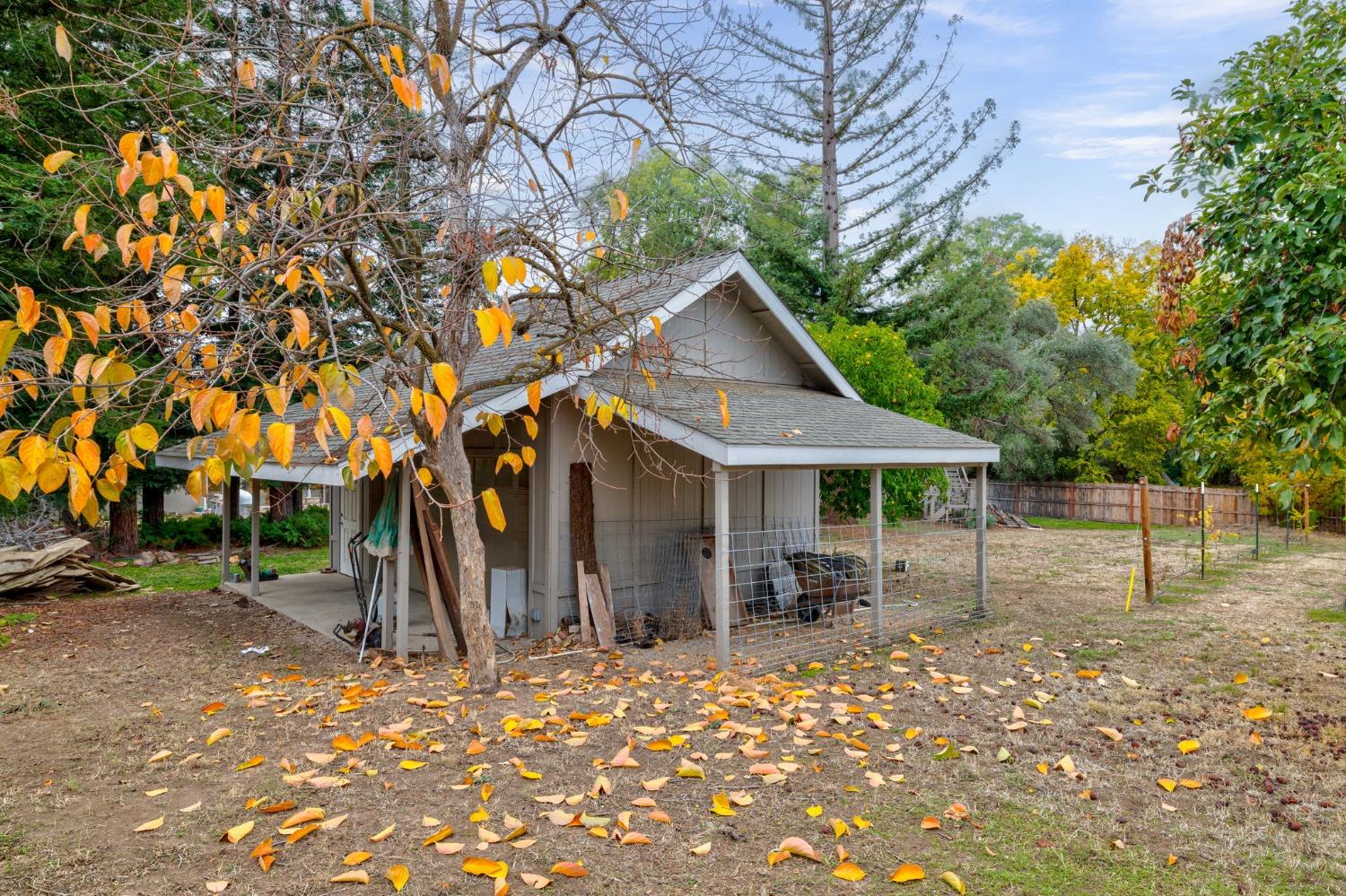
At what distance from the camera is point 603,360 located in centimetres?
685

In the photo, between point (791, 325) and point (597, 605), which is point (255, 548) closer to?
point (597, 605)

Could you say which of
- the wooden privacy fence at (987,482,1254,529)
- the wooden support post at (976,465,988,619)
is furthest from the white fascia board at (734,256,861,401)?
the wooden privacy fence at (987,482,1254,529)

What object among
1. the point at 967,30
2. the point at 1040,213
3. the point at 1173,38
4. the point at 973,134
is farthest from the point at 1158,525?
Result: the point at 1040,213

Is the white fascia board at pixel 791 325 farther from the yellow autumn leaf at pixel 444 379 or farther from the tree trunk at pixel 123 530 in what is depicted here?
the tree trunk at pixel 123 530

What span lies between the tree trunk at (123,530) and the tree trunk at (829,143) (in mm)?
17782

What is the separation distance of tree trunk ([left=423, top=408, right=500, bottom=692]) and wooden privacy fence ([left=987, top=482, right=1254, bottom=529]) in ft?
67.7

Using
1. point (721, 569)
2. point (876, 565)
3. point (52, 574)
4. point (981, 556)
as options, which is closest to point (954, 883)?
point (721, 569)

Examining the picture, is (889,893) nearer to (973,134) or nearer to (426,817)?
(426,817)

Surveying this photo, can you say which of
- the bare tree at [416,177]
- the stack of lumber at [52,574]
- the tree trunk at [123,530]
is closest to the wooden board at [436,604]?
the bare tree at [416,177]

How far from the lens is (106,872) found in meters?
3.43

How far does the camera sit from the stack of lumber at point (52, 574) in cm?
1103

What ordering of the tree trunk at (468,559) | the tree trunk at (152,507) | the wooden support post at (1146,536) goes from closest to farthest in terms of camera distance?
the tree trunk at (468,559), the wooden support post at (1146,536), the tree trunk at (152,507)

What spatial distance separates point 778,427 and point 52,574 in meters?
10.9

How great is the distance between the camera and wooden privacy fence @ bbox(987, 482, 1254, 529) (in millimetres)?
24328
